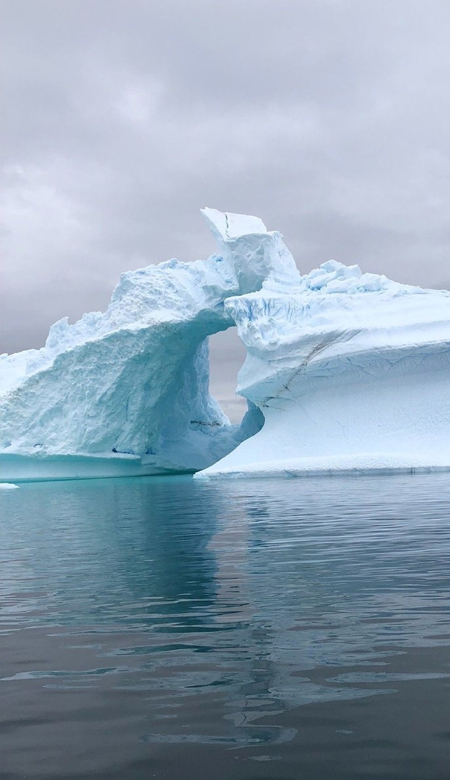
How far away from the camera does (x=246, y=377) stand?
23.8m

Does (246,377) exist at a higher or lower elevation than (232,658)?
higher

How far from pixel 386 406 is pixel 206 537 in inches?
538

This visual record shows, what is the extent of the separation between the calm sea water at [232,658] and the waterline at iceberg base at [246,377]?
1314cm

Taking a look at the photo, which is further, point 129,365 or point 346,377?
point 129,365

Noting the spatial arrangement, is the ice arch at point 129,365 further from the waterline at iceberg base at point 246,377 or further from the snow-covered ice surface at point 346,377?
Result: the snow-covered ice surface at point 346,377

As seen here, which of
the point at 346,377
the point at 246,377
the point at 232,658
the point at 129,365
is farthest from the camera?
the point at 129,365

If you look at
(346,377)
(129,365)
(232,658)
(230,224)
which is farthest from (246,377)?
(232,658)

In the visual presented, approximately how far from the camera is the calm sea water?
2.52 meters

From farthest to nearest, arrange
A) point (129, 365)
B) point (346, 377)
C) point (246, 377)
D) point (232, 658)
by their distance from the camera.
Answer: point (129, 365)
point (246, 377)
point (346, 377)
point (232, 658)

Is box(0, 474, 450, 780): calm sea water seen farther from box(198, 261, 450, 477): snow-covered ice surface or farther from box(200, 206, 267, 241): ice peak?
box(200, 206, 267, 241): ice peak

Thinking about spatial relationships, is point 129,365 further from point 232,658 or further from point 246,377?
point 232,658

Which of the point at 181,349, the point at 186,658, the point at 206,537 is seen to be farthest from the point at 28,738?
the point at 181,349

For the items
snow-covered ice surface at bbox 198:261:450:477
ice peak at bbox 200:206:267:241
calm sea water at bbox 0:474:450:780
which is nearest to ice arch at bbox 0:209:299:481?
ice peak at bbox 200:206:267:241

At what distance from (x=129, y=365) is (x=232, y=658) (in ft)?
74.0
